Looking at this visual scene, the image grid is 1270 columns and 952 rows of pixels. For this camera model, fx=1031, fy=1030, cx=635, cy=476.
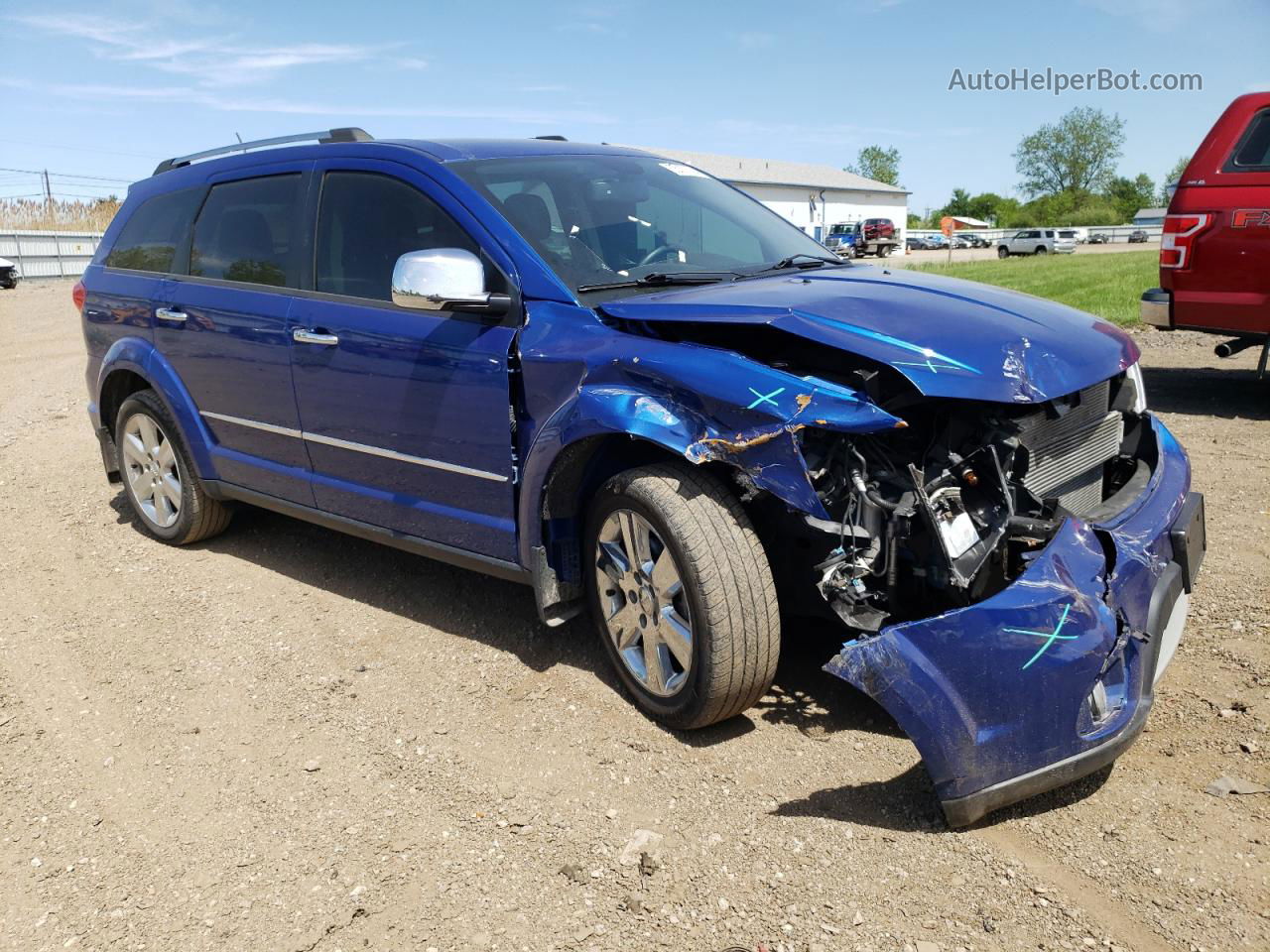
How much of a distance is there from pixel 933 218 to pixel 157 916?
4476 inches

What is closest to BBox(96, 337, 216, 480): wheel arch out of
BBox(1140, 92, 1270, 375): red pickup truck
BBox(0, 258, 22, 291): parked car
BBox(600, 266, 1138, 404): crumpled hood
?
BBox(600, 266, 1138, 404): crumpled hood

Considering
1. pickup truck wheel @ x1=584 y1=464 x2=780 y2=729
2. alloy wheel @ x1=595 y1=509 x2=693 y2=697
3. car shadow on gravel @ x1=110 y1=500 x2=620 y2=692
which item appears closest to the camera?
pickup truck wheel @ x1=584 y1=464 x2=780 y2=729

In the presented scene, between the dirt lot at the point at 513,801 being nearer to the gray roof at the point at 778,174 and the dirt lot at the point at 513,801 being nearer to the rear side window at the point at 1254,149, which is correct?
the rear side window at the point at 1254,149

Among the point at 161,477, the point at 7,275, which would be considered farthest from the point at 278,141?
the point at 7,275

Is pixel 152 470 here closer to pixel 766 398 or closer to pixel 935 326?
pixel 766 398

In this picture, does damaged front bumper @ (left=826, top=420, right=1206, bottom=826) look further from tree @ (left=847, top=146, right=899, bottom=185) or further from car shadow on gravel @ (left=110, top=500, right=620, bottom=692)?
tree @ (left=847, top=146, right=899, bottom=185)

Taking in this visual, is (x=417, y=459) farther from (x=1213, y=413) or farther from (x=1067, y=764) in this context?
(x=1213, y=413)

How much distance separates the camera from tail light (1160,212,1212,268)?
7.12 metres

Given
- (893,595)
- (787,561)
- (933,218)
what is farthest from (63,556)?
(933,218)

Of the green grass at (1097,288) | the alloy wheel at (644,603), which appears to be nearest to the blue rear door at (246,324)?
the alloy wheel at (644,603)

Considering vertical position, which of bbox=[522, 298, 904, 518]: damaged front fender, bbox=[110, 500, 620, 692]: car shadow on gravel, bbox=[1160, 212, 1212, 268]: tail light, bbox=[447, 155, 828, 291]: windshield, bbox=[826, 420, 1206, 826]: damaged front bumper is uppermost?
bbox=[447, 155, 828, 291]: windshield

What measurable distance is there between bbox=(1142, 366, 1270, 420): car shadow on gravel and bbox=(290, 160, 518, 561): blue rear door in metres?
5.96

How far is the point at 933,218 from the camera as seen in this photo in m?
108

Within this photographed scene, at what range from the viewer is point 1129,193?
96.8m
